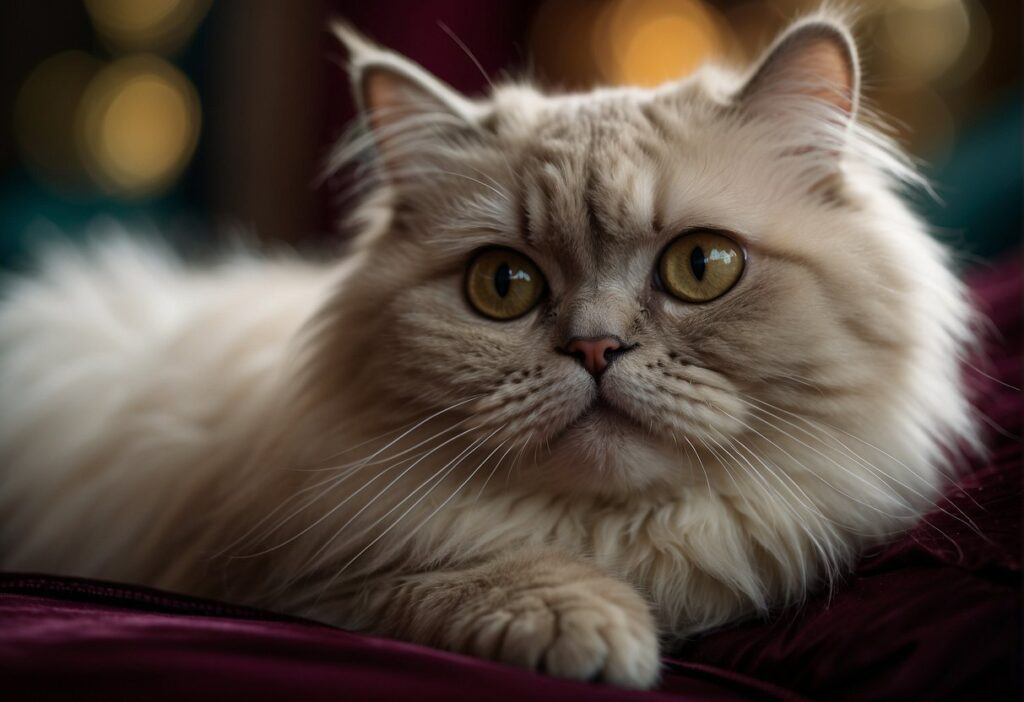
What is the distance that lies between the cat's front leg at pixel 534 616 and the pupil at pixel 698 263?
1.32 feet

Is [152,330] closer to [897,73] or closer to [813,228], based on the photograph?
[813,228]

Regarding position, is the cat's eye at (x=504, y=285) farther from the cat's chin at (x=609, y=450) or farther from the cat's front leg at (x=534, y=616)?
the cat's front leg at (x=534, y=616)

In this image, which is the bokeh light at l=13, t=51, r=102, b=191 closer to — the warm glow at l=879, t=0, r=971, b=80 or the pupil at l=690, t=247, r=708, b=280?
the warm glow at l=879, t=0, r=971, b=80

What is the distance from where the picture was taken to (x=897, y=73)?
3084 mm

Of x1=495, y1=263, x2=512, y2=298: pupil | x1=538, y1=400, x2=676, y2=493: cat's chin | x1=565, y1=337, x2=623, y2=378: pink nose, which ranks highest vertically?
x1=495, y1=263, x2=512, y2=298: pupil

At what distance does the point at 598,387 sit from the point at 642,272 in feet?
0.59

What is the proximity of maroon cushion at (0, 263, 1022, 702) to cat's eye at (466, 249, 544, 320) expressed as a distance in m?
0.47

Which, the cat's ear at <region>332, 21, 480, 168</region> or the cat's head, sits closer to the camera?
the cat's head

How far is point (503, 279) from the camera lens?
117 centimetres

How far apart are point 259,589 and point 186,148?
387cm

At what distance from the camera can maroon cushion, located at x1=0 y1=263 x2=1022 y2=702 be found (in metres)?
0.76

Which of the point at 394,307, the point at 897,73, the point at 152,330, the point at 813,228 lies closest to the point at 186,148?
the point at 152,330

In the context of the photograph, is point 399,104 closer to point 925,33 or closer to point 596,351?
point 596,351

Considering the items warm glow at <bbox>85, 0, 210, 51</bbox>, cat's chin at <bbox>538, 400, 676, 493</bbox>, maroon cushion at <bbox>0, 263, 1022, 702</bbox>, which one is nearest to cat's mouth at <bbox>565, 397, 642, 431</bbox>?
cat's chin at <bbox>538, 400, 676, 493</bbox>
